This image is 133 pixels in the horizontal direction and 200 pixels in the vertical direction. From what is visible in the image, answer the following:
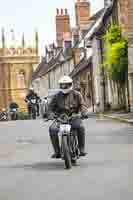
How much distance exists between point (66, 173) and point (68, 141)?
850mm

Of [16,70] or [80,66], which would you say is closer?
[80,66]

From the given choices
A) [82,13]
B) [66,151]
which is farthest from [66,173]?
[82,13]

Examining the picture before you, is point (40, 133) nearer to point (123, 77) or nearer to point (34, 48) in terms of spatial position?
point (123, 77)

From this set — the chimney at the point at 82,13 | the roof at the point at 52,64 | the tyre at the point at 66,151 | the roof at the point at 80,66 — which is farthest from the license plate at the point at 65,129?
the roof at the point at 52,64

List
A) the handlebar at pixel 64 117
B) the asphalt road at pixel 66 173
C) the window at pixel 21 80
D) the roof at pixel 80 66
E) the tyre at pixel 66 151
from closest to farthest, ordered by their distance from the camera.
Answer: the asphalt road at pixel 66 173, the tyre at pixel 66 151, the handlebar at pixel 64 117, the roof at pixel 80 66, the window at pixel 21 80

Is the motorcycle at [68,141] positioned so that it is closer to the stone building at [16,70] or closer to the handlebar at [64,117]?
the handlebar at [64,117]

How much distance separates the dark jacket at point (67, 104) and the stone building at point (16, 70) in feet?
321

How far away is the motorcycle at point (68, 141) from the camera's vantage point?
40.6 feet

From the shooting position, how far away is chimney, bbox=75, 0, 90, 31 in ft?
219

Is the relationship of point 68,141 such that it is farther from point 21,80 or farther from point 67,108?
point 21,80

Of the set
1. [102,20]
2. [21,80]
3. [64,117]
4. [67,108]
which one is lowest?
[21,80]

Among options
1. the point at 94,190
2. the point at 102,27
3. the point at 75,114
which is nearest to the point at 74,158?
the point at 75,114

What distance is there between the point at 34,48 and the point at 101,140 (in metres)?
93.7

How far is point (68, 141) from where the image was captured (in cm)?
1255
